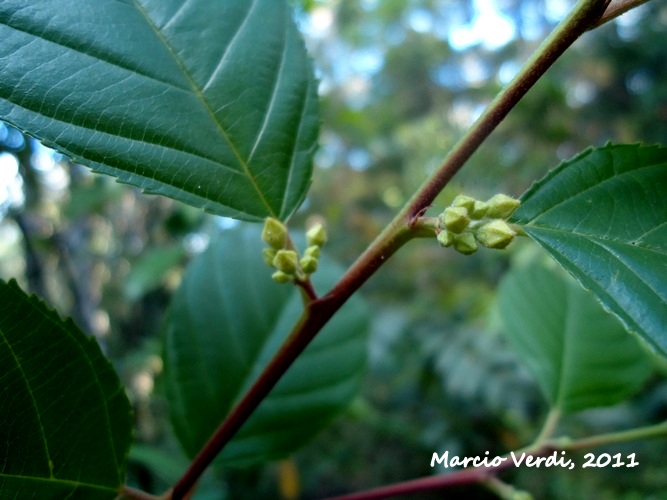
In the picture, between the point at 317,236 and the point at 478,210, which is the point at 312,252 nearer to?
the point at 317,236

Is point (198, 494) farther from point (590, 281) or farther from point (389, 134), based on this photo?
point (389, 134)

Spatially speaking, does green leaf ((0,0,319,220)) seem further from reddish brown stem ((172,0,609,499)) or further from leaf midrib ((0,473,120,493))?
leaf midrib ((0,473,120,493))

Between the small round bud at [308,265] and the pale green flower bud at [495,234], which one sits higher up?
the pale green flower bud at [495,234]

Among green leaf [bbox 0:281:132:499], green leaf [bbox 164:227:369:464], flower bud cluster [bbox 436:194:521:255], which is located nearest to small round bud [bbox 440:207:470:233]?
flower bud cluster [bbox 436:194:521:255]

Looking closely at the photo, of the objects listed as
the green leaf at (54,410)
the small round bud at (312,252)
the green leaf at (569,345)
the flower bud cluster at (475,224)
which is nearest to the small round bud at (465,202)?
the flower bud cluster at (475,224)

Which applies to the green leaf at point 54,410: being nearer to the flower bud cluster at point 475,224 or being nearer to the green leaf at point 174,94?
the green leaf at point 174,94
